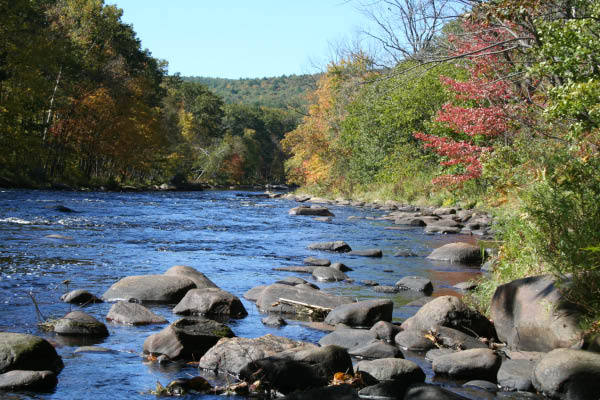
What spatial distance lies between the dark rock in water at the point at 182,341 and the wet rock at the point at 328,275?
4769 mm

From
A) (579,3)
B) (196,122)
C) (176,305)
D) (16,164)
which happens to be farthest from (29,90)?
(196,122)

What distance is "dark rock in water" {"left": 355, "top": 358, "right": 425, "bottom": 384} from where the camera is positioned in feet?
19.0

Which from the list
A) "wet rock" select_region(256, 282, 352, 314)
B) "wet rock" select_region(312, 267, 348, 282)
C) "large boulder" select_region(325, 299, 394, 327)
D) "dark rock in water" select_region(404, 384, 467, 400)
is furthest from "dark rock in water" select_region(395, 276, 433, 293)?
"dark rock in water" select_region(404, 384, 467, 400)

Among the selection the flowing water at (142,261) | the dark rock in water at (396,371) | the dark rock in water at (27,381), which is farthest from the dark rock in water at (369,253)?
the dark rock in water at (27,381)

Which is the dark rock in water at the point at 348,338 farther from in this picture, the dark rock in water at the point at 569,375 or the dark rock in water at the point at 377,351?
the dark rock in water at the point at 569,375

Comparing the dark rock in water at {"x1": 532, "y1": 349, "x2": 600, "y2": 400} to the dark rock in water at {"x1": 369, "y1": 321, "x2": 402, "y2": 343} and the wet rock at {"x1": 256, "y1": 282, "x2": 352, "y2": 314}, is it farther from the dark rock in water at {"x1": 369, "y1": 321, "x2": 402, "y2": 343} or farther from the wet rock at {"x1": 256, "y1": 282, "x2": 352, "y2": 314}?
the wet rock at {"x1": 256, "y1": 282, "x2": 352, "y2": 314}

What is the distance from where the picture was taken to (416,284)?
34.7 ft

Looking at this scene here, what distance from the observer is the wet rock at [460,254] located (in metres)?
13.7

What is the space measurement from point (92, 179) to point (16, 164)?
31.8 feet

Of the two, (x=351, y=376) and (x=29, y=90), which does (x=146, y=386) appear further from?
(x=29, y=90)

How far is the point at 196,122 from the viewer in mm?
85625

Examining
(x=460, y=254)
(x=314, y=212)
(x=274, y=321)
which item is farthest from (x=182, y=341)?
(x=314, y=212)

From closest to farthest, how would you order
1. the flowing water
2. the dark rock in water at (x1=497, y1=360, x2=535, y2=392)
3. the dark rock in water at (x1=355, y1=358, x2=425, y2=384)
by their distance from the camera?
the dark rock in water at (x1=497, y1=360, x2=535, y2=392) → the dark rock in water at (x1=355, y1=358, x2=425, y2=384) → the flowing water

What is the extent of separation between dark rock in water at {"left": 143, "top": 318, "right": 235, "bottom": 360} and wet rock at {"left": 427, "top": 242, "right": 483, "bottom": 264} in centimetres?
824
